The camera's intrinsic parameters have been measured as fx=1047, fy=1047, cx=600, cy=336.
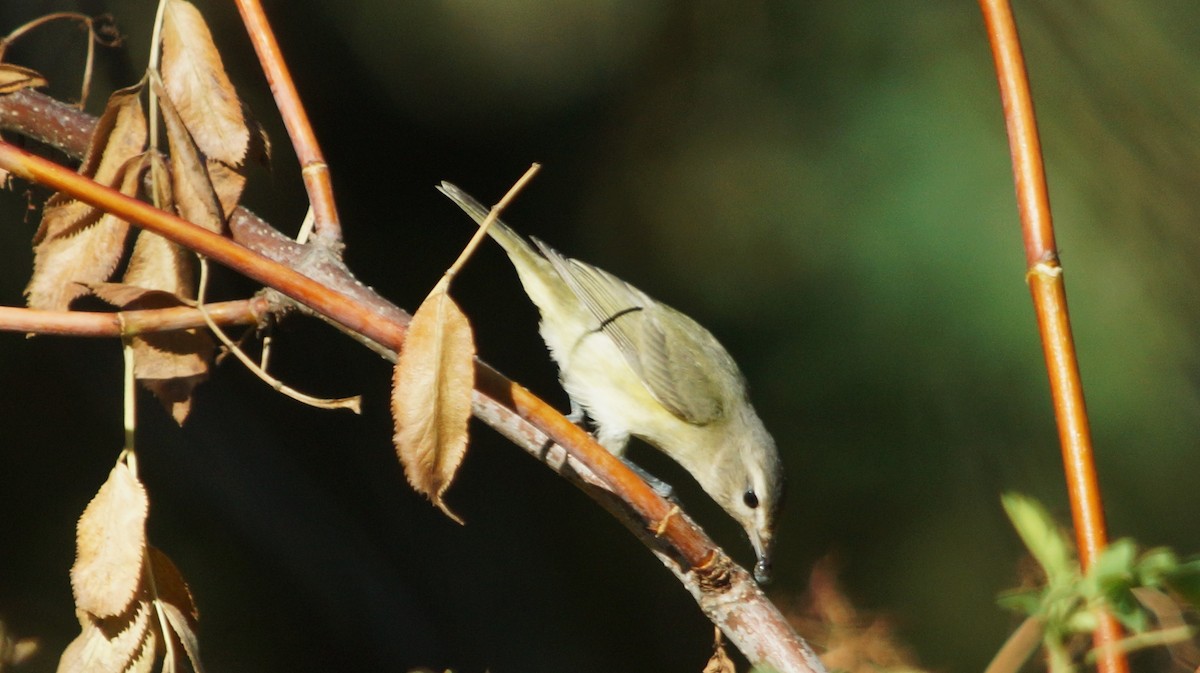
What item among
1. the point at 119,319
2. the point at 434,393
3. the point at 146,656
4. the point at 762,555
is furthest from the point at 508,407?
the point at 762,555

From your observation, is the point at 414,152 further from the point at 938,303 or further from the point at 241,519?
the point at 938,303

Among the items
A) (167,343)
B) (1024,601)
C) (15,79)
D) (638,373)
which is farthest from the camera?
(638,373)

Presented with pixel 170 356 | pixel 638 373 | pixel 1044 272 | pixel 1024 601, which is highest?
pixel 1044 272

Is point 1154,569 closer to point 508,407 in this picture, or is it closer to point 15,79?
point 508,407

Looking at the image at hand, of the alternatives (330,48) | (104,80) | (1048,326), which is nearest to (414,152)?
(330,48)

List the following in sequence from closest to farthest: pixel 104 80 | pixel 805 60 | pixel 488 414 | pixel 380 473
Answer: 1. pixel 488 414
2. pixel 104 80
3. pixel 380 473
4. pixel 805 60

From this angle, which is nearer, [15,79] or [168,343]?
[168,343]

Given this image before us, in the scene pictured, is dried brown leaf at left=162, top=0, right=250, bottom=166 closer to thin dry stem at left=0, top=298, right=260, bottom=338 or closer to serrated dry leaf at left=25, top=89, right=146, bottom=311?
serrated dry leaf at left=25, top=89, right=146, bottom=311

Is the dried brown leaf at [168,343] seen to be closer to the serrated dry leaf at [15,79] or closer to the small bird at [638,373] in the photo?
the serrated dry leaf at [15,79]
